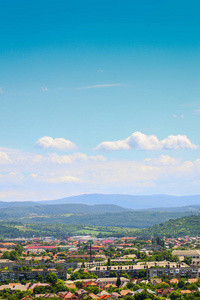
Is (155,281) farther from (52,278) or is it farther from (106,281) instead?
(52,278)

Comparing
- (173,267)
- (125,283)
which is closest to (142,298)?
(125,283)

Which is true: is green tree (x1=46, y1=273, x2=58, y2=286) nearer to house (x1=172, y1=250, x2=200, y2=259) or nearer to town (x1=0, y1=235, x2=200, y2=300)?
town (x1=0, y1=235, x2=200, y2=300)

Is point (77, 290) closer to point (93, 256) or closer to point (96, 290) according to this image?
point (96, 290)

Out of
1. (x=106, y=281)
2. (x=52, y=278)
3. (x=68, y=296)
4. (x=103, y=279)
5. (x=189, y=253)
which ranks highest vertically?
(x=189, y=253)

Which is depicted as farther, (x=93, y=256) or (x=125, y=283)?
(x=93, y=256)

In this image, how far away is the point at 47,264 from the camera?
401ft

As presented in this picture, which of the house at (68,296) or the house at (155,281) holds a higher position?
the house at (155,281)

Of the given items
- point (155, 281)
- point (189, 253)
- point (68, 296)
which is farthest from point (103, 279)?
point (189, 253)

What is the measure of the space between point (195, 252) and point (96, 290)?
5792 cm

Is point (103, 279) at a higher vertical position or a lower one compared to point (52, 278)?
lower

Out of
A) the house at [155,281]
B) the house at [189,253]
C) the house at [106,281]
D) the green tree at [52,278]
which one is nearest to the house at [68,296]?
the green tree at [52,278]

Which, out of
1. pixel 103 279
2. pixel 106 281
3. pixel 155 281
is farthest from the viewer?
pixel 103 279

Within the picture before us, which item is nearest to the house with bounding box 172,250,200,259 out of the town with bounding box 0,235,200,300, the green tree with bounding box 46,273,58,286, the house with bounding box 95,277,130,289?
the town with bounding box 0,235,200,300

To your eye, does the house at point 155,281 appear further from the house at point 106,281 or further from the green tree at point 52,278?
the green tree at point 52,278
